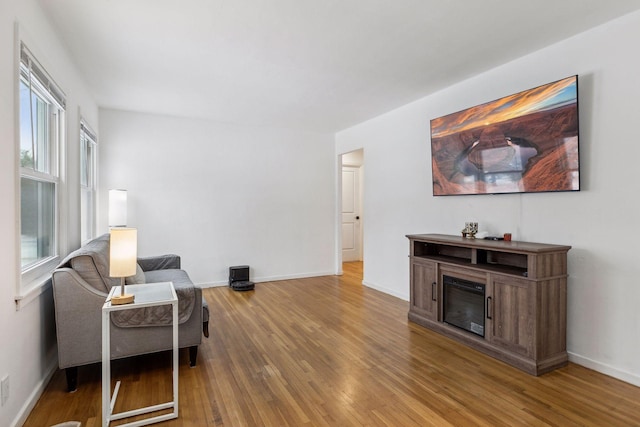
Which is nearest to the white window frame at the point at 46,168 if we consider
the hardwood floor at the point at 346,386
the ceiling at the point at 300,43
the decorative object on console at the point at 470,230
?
the ceiling at the point at 300,43

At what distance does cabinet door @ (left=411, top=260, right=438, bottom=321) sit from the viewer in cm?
356

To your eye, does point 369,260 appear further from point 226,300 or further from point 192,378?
point 192,378

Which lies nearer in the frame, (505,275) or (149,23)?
(149,23)

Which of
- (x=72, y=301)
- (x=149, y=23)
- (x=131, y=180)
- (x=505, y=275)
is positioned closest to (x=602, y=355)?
(x=505, y=275)

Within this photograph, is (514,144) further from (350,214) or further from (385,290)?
(350,214)

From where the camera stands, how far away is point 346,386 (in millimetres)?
2457

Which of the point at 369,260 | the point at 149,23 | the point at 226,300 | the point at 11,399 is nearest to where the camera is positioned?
the point at 11,399

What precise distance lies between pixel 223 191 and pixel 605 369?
195 inches

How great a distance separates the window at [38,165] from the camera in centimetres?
229

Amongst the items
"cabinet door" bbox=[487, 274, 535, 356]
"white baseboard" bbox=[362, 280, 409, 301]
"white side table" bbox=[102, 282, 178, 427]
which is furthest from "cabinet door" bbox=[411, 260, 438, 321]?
"white side table" bbox=[102, 282, 178, 427]

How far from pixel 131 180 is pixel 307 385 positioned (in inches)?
157

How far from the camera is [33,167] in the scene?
2.49m

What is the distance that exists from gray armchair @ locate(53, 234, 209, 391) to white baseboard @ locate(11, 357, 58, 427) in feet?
0.54

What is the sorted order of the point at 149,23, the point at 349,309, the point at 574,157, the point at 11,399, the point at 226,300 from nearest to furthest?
the point at 11,399, the point at 149,23, the point at 574,157, the point at 349,309, the point at 226,300
